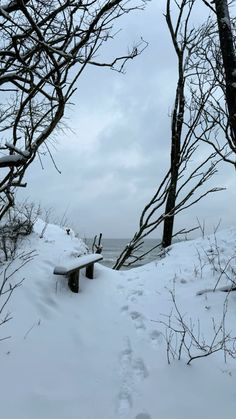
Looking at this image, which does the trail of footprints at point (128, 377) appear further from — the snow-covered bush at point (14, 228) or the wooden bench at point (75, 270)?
the snow-covered bush at point (14, 228)

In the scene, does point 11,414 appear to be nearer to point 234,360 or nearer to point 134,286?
point 234,360

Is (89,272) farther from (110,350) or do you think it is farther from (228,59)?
(228,59)

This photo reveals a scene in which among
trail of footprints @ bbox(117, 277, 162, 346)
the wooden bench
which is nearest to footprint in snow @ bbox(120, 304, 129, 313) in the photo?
trail of footprints @ bbox(117, 277, 162, 346)

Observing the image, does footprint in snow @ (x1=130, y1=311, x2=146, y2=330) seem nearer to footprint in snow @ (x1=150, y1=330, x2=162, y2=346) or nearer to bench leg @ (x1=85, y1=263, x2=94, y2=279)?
footprint in snow @ (x1=150, y1=330, x2=162, y2=346)

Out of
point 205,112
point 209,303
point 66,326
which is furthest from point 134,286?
point 205,112

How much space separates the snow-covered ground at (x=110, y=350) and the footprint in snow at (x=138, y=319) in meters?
0.02

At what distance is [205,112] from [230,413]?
718cm

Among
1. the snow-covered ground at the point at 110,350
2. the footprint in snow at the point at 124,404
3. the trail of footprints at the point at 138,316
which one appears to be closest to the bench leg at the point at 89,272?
the snow-covered ground at the point at 110,350

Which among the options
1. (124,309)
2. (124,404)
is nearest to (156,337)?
(124,309)

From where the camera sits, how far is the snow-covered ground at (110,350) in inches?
127

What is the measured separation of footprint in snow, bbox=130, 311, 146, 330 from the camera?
4.98 metres

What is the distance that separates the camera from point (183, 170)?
9.00 metres

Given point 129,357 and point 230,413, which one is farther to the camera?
point 129,357

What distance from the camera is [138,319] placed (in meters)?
5.27
